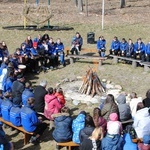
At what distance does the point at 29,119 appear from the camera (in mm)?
9984

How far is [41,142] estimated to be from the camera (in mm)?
10586

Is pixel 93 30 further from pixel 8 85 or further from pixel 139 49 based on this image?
Result: pixel 8 85

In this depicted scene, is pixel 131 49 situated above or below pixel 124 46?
below

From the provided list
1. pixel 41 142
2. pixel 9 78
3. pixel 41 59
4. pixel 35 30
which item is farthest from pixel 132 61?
pixel 35 30

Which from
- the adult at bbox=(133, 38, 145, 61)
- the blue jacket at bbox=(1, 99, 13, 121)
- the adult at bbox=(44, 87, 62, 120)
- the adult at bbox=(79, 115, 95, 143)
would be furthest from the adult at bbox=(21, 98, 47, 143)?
the adult at bbox=(133, 38, 145, 61)

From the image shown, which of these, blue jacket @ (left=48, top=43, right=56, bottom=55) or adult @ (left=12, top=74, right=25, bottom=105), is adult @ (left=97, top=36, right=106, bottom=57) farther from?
adult @ (left=12, top=74, right=25, bottom=105)

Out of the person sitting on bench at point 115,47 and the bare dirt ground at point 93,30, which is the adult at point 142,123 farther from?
the person sitting on bench at point 115,47

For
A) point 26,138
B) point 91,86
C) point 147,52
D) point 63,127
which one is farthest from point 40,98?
point 147,52

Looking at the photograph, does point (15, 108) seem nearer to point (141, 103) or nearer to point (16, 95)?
point (16, 95)

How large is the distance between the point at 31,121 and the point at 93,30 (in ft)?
52.9

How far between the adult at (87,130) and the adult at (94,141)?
0.75 ft

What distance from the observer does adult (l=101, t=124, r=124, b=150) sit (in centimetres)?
821

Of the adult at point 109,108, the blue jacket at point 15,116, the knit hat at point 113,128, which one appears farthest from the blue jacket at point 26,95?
the knit hat at point 113,128

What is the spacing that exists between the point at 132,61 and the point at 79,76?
2.78 meters
